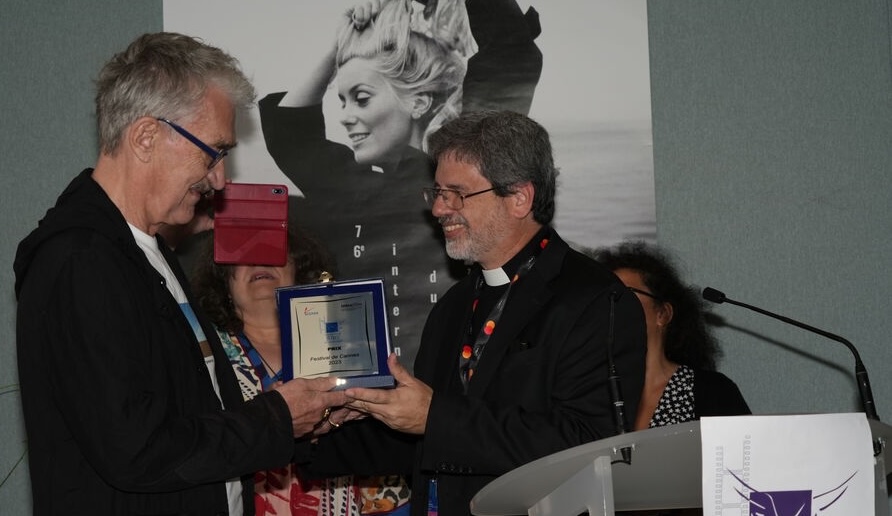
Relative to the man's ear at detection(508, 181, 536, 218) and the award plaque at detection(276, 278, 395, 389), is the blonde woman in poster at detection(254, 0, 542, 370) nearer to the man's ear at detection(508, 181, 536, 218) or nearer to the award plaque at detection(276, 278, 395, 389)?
the man's ear at detection(508, 181, 536, 218)

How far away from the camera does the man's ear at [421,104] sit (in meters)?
A: 3.52

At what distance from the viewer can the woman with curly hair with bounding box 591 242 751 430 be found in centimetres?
316

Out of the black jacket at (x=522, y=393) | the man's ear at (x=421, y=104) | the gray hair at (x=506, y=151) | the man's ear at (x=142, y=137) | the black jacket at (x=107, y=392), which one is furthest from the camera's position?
the man's ear at (x=421, y=104)

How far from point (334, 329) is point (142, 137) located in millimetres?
683

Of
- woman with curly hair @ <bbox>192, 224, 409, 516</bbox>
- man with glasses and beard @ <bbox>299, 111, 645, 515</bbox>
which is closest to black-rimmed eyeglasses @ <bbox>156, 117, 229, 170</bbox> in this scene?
man with glasses and beard @ <bbox>299, 111, 645, 515</bbox>

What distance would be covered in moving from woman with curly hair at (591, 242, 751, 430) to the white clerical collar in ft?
2.47

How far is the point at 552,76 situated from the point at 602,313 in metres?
1.41

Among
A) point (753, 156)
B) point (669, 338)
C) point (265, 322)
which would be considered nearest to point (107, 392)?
point (265, 322)

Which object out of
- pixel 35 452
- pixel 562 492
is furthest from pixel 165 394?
pixel 562 492

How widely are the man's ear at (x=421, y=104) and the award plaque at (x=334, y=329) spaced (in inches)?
50.1

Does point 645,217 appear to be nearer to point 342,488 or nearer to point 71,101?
point 342,488

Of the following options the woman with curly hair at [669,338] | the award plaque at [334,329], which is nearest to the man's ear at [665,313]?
the woman with curly hair at [669,338]

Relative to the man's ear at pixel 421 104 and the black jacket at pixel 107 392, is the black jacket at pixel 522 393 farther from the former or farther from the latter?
the man's ear at pixel 421 104

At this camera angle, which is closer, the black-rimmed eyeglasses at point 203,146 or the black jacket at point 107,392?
the black jacket at point 107,392
